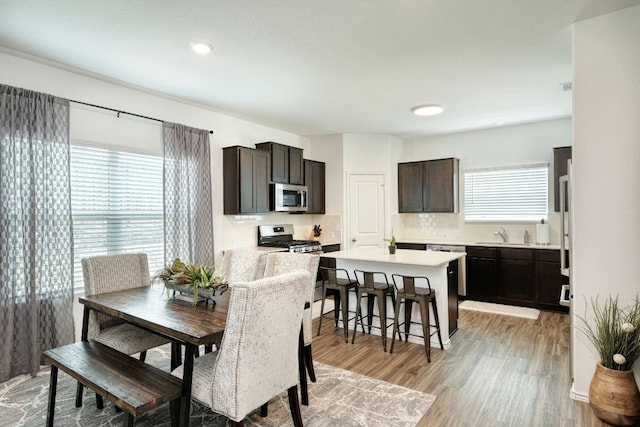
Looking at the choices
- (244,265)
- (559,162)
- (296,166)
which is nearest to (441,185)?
(559,162)

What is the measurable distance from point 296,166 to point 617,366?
14.9ft

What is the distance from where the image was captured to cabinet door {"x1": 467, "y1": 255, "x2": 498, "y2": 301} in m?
5.38

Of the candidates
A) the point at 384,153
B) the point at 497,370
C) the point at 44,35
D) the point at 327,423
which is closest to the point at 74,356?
the point at 327,423

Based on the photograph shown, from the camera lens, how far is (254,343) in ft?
5.99

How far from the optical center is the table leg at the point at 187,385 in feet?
6.08

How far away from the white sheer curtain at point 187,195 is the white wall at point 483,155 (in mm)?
3523

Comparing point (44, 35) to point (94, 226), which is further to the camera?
point (94, 226)

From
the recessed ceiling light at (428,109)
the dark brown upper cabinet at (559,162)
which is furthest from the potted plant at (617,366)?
the dark brown upper cabinet at (559,162)

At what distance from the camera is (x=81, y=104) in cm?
350

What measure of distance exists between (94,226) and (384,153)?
4.61 meters

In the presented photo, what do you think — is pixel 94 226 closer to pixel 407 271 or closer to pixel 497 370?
pixel 407 271

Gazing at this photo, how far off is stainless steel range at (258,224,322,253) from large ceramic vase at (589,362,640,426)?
3649 millimetres

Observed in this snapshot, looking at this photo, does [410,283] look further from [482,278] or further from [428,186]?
[428,186]

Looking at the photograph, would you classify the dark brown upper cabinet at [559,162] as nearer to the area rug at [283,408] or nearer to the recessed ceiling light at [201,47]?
the area rug at [283,408]
